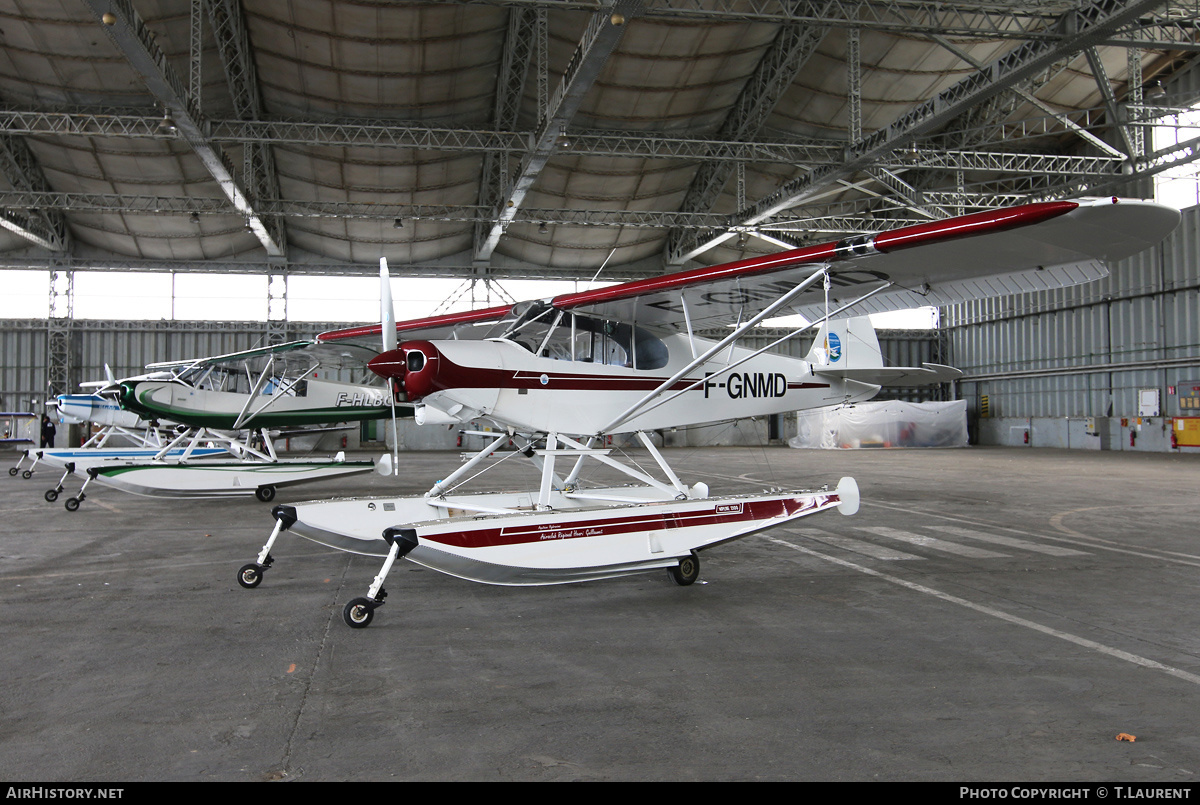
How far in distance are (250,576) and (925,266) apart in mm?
6079

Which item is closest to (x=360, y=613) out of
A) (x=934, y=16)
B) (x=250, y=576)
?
(x=250, y=576)

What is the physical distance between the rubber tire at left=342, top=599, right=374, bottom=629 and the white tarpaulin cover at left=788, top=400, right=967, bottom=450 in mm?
29689

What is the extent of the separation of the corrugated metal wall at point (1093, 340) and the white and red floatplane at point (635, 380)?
2684cm

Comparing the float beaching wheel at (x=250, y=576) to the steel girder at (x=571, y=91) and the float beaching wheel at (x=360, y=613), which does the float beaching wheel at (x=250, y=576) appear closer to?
the float beaching wheel at (x=360, y=613)

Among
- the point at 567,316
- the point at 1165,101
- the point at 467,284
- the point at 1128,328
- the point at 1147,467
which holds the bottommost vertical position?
the point at 1147,467

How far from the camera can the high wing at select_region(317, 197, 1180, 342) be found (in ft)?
17.8

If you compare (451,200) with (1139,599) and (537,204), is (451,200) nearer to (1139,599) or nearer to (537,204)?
(537,204)

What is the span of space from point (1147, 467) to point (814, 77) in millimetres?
14092

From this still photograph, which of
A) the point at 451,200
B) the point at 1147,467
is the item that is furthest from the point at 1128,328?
the point at 451,200

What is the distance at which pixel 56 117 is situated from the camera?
19109 millimetres

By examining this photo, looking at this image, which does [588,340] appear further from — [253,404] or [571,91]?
[571,91]

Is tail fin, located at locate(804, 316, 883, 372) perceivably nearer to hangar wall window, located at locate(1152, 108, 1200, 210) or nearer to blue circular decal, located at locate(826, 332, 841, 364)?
blue circular decal, located at locate(826, 332, 841, 364)

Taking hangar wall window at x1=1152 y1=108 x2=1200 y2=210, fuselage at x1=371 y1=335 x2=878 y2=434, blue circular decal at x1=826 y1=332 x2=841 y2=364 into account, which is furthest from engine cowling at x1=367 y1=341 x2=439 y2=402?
hangar wall window at x1=1152 y1=108 x2=1200 y2=210

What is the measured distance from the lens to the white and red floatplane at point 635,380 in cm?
528
